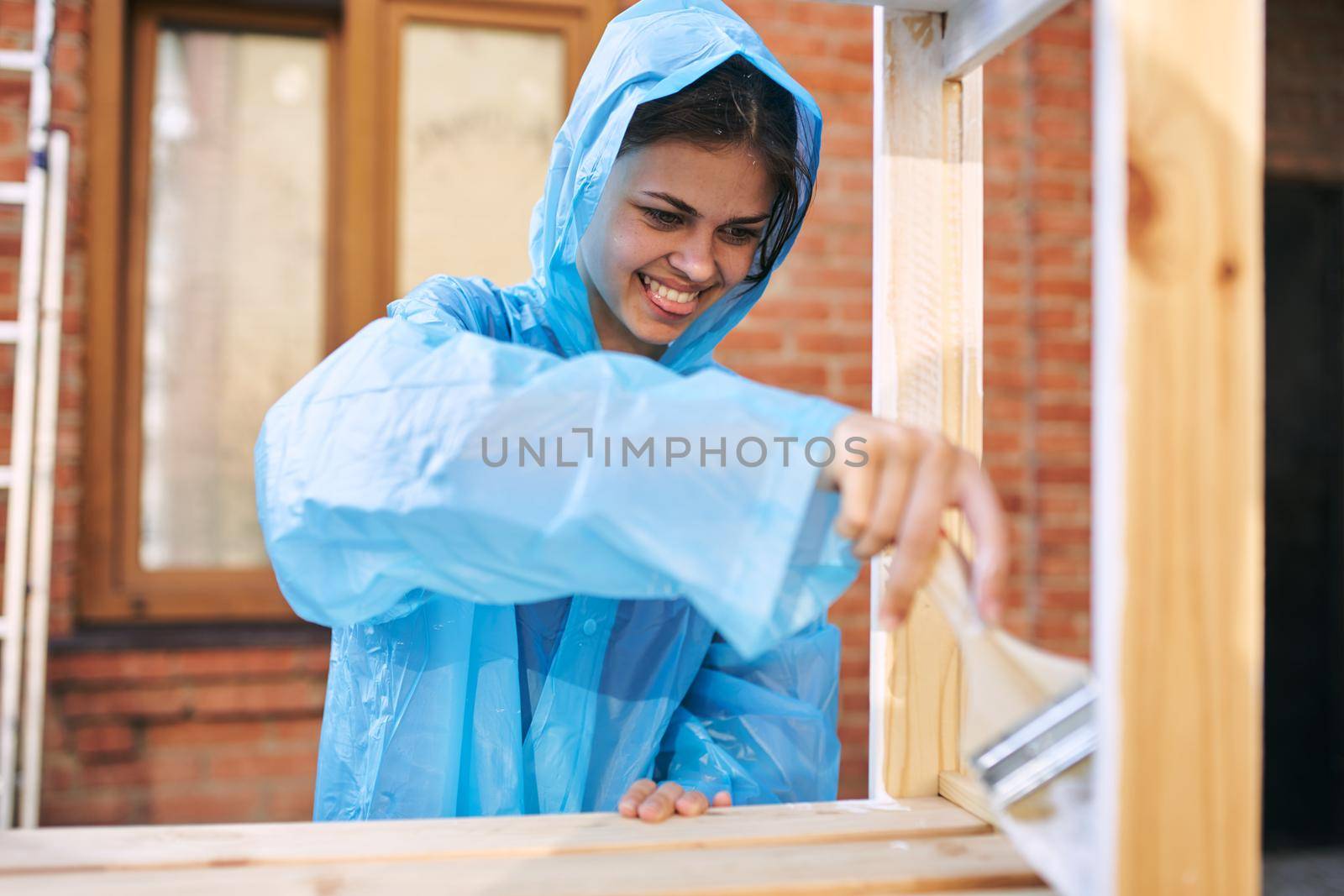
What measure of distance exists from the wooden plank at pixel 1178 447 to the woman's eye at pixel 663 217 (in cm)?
65

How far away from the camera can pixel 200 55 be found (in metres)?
2.20

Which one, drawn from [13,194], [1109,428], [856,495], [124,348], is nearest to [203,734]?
[124,348]

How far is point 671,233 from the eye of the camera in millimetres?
1060

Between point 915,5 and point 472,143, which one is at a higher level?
point 472,143

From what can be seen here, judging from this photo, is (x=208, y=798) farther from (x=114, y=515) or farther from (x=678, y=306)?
(x=678, y=306)

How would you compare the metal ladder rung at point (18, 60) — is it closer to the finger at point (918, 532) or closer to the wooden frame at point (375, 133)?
the wooden frame at point (375, 133)

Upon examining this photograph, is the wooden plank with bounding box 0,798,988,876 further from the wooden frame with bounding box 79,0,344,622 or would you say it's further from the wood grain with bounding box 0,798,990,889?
the wooden frame with bounding box 79,0,344,622

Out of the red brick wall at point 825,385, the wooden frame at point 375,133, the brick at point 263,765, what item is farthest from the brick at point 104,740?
the wooden frame at point 375,133

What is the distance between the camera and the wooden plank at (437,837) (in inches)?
22.2

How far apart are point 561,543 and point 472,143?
1939mm

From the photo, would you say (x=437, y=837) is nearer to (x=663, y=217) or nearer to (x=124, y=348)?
(x=663, y=217)

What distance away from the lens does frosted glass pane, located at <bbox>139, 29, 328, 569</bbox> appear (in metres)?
2.20

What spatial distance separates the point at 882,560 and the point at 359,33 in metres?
1.93

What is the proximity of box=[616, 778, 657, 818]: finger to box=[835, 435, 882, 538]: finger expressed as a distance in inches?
12.8
